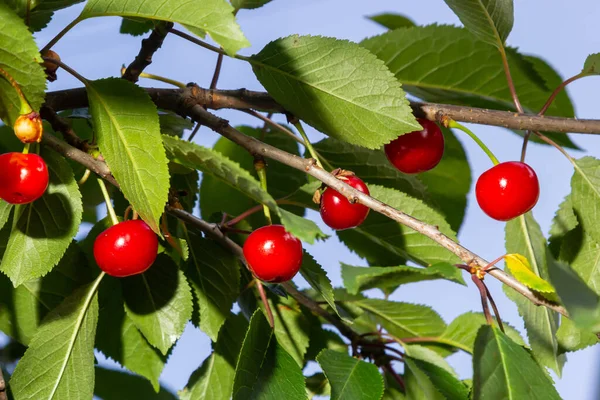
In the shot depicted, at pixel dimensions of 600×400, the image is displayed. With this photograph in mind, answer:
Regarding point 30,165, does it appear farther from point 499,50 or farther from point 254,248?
point 499,50

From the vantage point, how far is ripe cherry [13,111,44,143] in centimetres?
69

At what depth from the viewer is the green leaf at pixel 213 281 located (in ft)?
3.10

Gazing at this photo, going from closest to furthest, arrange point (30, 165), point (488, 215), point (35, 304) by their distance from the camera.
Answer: point (30, 165) → point (488, 215) → point (35, 304)

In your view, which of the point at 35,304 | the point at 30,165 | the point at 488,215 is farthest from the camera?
the point at 35,304

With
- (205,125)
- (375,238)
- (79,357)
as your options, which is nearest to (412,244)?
(375,238)

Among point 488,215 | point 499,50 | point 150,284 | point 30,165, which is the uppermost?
point 499,50

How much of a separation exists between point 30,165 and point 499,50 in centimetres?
60

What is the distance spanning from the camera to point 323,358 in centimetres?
86

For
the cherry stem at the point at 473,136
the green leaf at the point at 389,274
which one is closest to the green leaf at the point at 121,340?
the green leaf at the point at 389,274

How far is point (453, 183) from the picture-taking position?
1.26 m

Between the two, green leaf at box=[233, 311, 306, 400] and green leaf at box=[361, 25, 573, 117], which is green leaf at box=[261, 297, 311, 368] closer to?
green leaf at box=[233, 311, 306, 400]

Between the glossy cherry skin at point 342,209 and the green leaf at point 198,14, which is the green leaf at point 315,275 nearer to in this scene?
the glossy cherry skin at point 342,209

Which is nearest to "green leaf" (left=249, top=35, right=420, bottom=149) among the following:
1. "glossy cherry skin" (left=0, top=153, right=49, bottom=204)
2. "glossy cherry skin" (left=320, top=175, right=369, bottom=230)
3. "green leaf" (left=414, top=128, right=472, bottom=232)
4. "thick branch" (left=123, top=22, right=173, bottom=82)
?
"glossy cherry skin" (left=320, top=175, right=369, bottom=230)

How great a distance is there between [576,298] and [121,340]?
0.63 m
